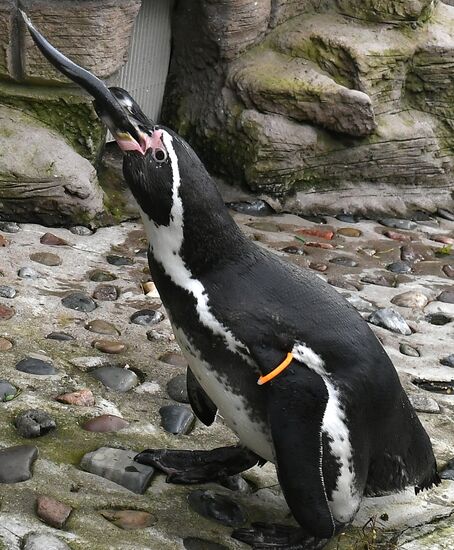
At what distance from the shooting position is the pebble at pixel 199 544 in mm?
2623

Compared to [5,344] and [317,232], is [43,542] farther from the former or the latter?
[317,232]

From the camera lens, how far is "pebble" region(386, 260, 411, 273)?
500cm

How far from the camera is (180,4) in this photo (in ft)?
18.4

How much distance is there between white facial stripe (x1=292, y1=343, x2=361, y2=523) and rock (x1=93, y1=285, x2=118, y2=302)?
1.74m

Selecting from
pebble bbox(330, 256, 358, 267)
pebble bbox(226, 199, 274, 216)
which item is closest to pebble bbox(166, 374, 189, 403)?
pebble bbox(330, 256, 358, 267)

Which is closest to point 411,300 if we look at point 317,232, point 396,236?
point 317,232

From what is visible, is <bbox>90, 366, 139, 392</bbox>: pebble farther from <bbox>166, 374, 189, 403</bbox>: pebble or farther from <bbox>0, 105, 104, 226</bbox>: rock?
<bbox>0, 105, 104, 226</bbox>: rock

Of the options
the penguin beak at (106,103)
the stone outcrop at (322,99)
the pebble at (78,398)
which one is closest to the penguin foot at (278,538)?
the pebble at (78,398)

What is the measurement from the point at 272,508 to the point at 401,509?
14.8 inches

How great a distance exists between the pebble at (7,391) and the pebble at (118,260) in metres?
1.36

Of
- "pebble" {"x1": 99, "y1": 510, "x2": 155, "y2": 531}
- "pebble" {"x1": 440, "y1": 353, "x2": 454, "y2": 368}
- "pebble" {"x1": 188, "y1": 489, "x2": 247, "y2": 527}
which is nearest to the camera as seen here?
"pebble" {"x1": 99, "y1": 510, "x2": 155, "y2": 531}

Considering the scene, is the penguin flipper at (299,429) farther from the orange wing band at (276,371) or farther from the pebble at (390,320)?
the pebble at (390,320)

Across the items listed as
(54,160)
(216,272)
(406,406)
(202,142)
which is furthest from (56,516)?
(202,142)

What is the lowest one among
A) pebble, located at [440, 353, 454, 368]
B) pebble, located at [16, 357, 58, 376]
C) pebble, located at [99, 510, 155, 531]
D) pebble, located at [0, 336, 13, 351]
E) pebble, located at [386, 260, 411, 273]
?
pebble, located at [0, 336, 13, 351]
